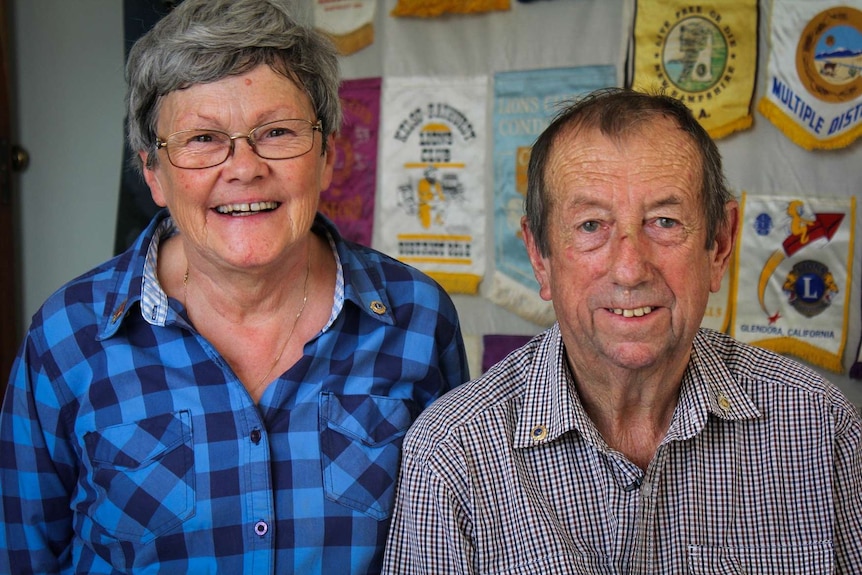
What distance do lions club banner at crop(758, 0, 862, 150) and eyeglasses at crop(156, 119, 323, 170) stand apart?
1609 millimetres

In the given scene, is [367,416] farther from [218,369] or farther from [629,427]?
[629,427]

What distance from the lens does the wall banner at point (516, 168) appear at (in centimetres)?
297

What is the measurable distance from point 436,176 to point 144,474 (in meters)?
1.72

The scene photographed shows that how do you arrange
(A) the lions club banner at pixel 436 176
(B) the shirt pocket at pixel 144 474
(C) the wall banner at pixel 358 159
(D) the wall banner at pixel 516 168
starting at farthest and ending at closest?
(C) the wall banner at pixel 358 159 < (A) the lions club banner at pixel 436 176 < (D) the wall banner at pixel 516 168 < (B) the shirt pocket at pixel 144 474

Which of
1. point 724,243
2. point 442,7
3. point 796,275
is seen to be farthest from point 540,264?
point 442,7

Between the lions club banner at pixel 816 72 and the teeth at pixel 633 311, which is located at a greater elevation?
the lions club banner at pixel 816 72

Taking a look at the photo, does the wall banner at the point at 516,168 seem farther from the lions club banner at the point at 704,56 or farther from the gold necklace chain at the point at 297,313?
the gold necklace chain at the point at 297,313

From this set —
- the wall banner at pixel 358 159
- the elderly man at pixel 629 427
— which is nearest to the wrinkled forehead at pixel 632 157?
the elderly man at pixel 629 427

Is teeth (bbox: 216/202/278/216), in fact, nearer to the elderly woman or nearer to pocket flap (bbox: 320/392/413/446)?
the elderly woman

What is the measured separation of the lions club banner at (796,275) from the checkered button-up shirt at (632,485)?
42.1 inches

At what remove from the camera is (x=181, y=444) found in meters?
1.70

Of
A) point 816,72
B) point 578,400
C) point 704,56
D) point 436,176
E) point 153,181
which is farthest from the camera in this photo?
point 436,176

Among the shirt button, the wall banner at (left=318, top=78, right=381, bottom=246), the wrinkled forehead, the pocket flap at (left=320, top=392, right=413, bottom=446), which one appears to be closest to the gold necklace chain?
the pocket flap at (left=320, top=392, right=413, bottom=446)

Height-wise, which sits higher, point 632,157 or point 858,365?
point 632,157
